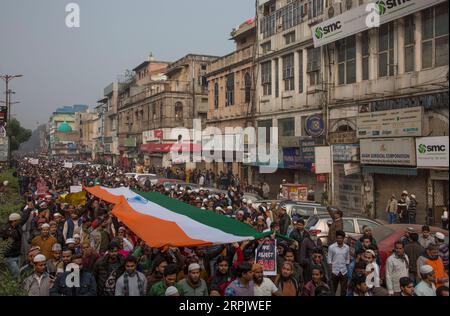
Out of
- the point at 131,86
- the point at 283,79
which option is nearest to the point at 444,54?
the point at 283,79

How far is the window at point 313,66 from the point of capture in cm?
2644

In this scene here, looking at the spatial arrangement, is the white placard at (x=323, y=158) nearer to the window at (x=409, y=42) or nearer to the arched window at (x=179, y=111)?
the window at (x=409, y=42)

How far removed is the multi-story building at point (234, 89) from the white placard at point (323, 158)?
10.7 metres

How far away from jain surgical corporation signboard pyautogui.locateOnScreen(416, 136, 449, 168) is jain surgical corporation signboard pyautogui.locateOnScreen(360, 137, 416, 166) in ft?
1.65

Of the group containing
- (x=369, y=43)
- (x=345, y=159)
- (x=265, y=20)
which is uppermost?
(x=265, y=20)

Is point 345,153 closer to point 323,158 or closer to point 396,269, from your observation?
point 323,158

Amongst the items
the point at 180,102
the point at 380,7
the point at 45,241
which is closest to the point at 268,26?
the point at 380,7

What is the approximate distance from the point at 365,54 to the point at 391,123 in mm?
4304

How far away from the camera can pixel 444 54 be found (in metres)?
18.0

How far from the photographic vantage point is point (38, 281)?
7109mm

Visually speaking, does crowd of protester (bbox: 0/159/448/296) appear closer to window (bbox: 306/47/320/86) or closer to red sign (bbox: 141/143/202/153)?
window (bbox: 306/47/320/86)
